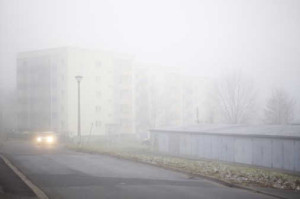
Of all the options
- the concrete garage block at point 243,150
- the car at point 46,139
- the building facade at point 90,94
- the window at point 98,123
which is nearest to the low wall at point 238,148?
the concrete garage block at point 243,150

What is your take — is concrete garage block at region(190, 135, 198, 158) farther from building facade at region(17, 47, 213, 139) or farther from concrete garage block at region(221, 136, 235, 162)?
building facade at region(17, 47, 213, 139)

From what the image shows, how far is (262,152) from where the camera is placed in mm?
23266

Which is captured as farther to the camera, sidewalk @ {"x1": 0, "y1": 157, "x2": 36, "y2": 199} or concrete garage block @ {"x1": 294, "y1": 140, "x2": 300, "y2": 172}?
concrete garage block @ {"x1": 294, "y1": 140, "x2": 300, "y2": 172}

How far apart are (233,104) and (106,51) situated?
27.3m

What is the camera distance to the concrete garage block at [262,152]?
22.7 metres

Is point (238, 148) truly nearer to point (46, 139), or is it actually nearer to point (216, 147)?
point (216, 147)

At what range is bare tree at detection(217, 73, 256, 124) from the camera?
62.7 m

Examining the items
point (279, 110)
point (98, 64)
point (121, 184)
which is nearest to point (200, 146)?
point (121, 184)

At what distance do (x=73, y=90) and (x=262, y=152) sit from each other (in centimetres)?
4188

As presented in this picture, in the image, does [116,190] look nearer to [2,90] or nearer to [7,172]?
[7,172]

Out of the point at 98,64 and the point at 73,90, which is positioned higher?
the point at 98,64

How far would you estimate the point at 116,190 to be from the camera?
10211mm

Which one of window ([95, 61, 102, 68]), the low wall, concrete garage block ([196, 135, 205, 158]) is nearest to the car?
the low wall

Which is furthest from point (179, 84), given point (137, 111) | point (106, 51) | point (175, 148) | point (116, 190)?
point (116, 190)
